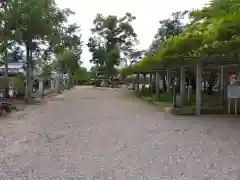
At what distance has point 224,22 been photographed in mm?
12641

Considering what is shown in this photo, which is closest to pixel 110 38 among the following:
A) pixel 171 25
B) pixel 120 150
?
pixel 171 25

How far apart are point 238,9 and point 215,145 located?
422 centimetres

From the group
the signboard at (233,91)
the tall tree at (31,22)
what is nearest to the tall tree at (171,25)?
the tall tree at (31,22)

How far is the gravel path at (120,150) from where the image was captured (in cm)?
720

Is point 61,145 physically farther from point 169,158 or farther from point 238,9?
point 238,9

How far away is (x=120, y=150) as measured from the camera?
9.52 metres

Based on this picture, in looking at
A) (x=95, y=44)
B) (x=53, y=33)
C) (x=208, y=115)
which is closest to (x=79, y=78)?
(x=95, y=44)

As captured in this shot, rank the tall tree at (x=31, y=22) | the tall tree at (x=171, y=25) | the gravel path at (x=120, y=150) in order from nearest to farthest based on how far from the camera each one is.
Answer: the gravel path at (x=120, y=150) < the tall tree at (x=31, y=22) < the tall tree at (x=171, y=25)

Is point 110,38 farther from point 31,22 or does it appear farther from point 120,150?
point 120,150

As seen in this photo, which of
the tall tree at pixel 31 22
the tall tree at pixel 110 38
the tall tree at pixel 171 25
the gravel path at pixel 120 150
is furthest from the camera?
the tall tree at pixel 110 38

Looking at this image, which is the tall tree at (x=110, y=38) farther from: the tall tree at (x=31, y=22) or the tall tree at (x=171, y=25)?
the tall tree at (x=31, y=22)

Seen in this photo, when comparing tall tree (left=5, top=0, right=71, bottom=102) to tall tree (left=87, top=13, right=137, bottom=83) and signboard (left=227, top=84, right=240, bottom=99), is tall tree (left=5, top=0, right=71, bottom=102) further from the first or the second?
tall tree (left=87, top=13, right=137, bottom=83)

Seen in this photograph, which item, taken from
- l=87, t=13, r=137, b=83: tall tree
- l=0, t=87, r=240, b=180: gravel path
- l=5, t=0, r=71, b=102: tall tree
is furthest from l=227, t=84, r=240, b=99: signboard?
l=87, t=13, r=137, b=83: tall tree

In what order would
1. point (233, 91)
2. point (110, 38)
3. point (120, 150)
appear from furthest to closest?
1. point (110, 38)
2. point (233, 91)
3. point (120, 150)
